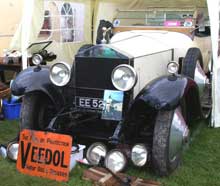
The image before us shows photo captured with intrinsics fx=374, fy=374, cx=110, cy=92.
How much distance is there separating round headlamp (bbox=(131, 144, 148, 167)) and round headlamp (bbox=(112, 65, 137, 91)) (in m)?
0.55

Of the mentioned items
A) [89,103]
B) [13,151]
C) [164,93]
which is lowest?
[13,151]

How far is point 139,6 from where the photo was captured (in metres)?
7.05

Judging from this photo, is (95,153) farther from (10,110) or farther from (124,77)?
(10,110)

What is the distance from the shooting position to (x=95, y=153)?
11.9 feet

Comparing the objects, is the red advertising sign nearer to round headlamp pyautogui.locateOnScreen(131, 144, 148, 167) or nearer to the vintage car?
the vintage car

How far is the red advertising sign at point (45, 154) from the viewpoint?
3.40 metres

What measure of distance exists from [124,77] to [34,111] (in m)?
1.21

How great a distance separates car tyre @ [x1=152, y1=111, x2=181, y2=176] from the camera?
3.38m

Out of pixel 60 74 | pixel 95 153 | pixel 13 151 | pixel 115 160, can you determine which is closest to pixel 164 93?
pixel 115 160

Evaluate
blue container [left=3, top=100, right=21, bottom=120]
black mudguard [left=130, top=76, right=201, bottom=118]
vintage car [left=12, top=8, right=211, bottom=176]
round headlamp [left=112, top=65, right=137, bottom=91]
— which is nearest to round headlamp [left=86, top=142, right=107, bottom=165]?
vintage car [left=12, top=8, right=211, bottom=176]

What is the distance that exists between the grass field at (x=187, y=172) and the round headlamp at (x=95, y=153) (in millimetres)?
130

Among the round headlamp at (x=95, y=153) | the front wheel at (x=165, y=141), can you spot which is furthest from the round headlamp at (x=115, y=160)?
the front wheel at (x=165, y=141)

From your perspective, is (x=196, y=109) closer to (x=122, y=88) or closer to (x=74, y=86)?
(x=122, y=88)

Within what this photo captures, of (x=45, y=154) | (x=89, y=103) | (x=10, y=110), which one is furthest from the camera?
(x=10, y=110)
